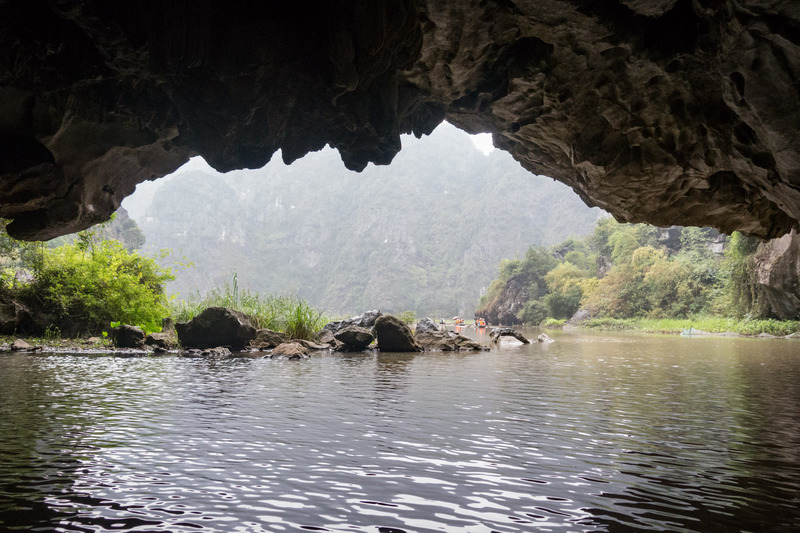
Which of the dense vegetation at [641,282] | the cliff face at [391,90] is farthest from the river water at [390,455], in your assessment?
the dense vegetation at [641,282]

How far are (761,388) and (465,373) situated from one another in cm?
496

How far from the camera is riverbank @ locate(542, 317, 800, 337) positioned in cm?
2498

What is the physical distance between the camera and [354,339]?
14.9 meters

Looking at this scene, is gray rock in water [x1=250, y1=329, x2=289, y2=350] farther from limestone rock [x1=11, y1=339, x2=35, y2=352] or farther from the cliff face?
the cliff face

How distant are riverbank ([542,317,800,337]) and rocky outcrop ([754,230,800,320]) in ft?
2.49

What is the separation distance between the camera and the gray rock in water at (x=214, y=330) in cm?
1377

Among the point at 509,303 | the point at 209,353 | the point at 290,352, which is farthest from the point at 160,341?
the point at 509,303

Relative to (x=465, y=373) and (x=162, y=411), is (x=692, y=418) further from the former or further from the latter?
(x=162, y=411)

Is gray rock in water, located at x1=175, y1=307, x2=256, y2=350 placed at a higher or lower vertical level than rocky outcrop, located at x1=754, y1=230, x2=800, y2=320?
lower

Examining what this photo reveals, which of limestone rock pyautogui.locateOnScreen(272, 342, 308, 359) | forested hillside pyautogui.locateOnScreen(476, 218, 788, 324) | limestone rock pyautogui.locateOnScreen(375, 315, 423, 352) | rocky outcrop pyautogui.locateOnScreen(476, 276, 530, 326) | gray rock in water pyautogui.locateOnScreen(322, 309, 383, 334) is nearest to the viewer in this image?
limestone rock pyautogui.locateOnScreen(272, 342, 308, 359)

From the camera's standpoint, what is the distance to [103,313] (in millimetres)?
14961

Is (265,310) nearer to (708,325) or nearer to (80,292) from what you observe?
(80,292)

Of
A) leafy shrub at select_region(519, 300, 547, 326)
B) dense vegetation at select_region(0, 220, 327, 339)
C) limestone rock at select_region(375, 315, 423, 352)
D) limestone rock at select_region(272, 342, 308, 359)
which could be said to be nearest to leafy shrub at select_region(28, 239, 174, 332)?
dense vegetation at select_region(0, 220, 327, 339)

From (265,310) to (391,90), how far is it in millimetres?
11704
